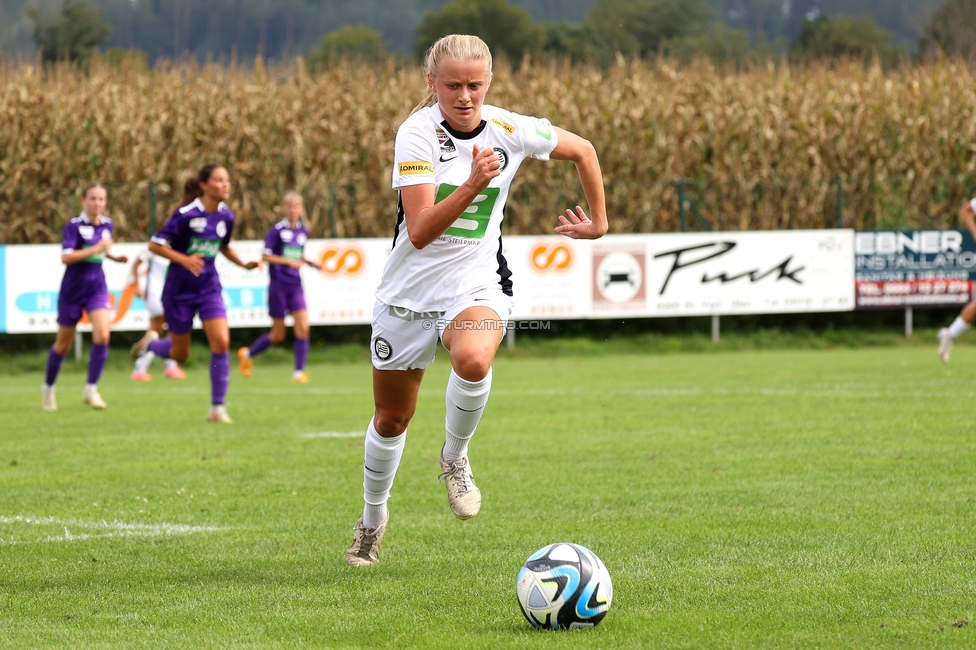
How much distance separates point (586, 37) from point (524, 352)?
61.4 metres

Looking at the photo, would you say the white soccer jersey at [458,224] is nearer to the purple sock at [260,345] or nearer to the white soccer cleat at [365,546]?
the white soccer cleat at [365,546]

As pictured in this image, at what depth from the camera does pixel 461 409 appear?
17.2ft

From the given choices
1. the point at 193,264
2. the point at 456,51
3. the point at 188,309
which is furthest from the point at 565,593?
the point at 188,309

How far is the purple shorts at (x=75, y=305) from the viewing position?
12.1 meters

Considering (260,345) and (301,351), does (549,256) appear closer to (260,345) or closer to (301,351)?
(301,351)

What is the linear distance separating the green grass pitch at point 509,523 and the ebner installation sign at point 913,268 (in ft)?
25.3

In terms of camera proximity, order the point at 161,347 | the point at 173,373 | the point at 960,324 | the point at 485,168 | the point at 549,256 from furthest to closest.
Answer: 1. the point at 549,256
2. the point at 173,373
3. the point at 960,324
4. the point at 161,347
5. the point at 485,168

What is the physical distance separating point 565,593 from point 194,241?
7.72 metres

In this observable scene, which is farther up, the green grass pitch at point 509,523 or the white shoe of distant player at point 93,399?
the green grass pitch at point 509,523

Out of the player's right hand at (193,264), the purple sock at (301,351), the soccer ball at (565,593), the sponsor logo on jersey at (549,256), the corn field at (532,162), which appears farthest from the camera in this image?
the corn field at (532,162)

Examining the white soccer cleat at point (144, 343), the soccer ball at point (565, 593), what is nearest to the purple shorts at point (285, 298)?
the white soccer cleat at point (144, 343)

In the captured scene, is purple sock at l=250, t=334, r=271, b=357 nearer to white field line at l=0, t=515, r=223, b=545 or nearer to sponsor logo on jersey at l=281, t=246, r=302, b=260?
sponsor logo on jersey at l=281, t=246, r=302, b=260

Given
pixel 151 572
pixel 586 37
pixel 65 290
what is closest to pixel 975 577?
pixel 151 572

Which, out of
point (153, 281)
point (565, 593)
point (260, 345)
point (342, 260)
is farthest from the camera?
point (342, 260)
